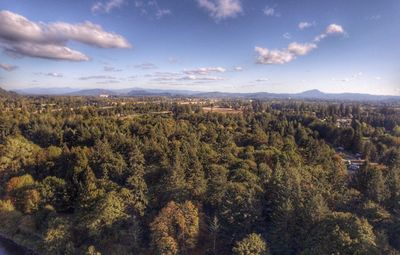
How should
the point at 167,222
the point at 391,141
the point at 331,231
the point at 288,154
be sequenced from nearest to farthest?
the point at 331,231 → the point at 167,222 → the point at 288,154 → the point at 391,141

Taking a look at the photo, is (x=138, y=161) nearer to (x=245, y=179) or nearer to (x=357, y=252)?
(x=245, y=179)

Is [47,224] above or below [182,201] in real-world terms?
below

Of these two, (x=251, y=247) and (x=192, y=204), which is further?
(x=192, y=204)

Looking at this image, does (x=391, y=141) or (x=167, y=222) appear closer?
(x=167, y=222)

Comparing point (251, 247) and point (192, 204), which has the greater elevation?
point (192, 204)

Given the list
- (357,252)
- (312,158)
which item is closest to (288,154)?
(312,158)

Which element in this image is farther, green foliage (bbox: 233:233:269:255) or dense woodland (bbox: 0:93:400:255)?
dense woodland (bbox: 0:93:400:255)

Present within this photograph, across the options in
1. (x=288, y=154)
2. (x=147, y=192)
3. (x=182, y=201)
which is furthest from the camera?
(x=288, y=154)

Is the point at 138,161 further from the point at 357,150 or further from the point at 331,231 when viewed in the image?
the point at 357,150

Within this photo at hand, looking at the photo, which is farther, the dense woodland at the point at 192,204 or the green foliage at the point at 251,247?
the dense woodland at the point at 192,204

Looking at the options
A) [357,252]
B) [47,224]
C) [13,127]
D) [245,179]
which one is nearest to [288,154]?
[245,179]
